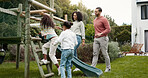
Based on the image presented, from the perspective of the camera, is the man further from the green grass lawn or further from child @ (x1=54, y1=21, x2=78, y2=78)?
child @ (x1=54, y1=21, x2=78, y2=78)

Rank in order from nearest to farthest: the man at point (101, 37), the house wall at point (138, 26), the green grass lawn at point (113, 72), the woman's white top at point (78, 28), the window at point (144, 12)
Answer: the green grass lawn at point (113, 72)
the man at point (101, 37)
the woman's white top at point (78, 28)
the window at point (144, 12)
the house wall at point (138, 26)

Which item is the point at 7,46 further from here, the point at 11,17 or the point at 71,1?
the point at 71,1

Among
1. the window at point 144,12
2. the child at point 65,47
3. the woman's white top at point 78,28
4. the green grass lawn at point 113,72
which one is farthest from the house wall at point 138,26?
the child at point 65,47

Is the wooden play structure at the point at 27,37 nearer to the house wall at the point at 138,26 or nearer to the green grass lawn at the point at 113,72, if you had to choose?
the green grass lawn at the point at 113,72

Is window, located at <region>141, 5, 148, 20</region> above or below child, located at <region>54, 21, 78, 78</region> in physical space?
above

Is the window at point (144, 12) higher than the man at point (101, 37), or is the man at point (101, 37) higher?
the window at point (144, 12)

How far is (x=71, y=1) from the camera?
3162 cm

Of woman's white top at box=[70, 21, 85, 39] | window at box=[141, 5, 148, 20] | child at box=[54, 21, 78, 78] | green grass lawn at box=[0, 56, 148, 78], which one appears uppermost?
window at box=[141, 5, 148, 20]

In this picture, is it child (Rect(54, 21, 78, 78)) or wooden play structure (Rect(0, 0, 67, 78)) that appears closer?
child (Rect(54, 21, 78, 78))

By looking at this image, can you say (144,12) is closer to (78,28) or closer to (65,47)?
(78,28)

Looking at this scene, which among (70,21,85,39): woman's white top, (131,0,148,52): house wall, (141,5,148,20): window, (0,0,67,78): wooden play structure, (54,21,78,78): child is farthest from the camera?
(131,0,148,52): house wall

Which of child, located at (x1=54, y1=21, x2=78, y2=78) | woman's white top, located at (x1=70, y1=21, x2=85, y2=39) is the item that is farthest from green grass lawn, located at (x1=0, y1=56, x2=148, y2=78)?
woman's white top, located at (x1=70, y1=21, x2=85, y2=39)

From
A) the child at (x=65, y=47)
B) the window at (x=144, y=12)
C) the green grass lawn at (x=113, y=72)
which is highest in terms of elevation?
the window at (x=144, y=12)

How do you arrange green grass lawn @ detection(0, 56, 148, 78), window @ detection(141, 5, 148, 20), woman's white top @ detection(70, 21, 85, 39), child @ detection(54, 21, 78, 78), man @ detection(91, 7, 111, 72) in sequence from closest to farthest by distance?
child @ detection(54, 21, 78, 78) → green grass lawn @ detection(0, 56, 148, 78) → man @ detection(91, 7, 111, 72) → woman's white top @ detection(70, 21, 85, 39) → window @ detection(141, 5, 148, 20)
